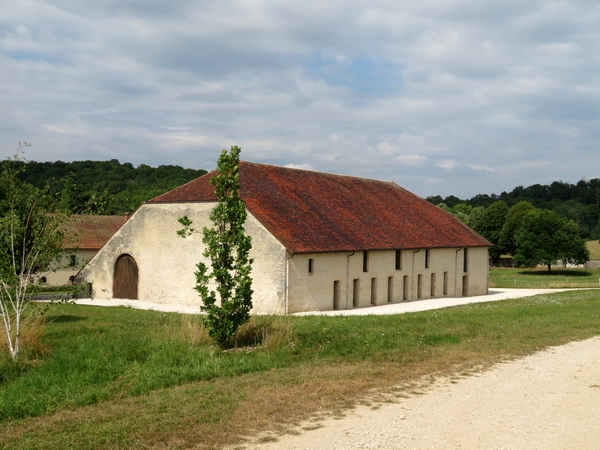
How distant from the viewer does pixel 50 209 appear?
14.9 metres

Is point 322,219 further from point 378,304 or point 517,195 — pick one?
point 517,195

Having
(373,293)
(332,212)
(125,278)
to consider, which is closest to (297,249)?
(332,212)

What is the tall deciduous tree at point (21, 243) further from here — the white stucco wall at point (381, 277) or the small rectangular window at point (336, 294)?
the small rectangular window at point (336, 294)

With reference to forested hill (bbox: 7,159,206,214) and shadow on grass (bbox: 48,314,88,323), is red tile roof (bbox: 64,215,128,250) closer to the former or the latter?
forested hill (bbox: 7,159,206,214)

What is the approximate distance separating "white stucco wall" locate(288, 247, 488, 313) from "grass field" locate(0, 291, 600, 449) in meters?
9.24

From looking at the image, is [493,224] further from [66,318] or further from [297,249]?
[66,318]

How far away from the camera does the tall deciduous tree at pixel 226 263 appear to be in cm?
1430

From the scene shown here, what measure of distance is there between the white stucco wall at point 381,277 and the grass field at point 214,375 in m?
9.24

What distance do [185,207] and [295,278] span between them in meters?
7.46

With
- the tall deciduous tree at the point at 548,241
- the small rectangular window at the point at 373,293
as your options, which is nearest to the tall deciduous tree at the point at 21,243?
the small rectangular window at the point at 373,293

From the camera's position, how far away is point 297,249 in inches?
1086

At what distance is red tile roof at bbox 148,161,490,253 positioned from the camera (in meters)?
29.8

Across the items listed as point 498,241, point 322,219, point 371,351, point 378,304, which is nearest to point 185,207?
point 322,219

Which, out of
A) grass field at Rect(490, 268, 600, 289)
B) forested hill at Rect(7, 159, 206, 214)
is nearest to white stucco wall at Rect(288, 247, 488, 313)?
grass field at Rect(490, 268, 600, 289)
